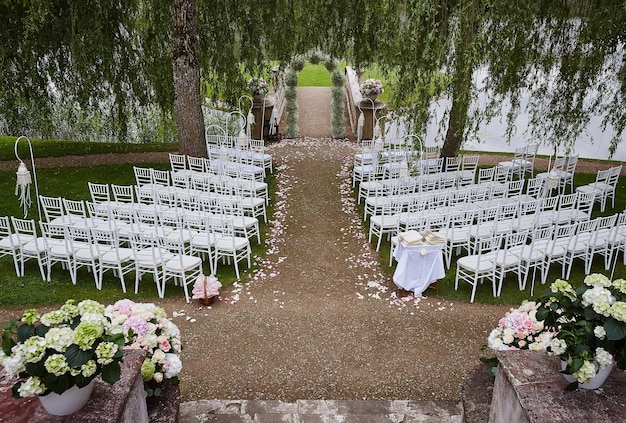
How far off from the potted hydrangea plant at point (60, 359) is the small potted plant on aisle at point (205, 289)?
4277 millimetres

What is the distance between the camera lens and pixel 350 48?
1340 centimetres

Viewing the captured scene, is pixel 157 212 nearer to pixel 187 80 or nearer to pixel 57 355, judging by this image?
pixel 187 80

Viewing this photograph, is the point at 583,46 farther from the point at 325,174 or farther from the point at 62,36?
the point at 62,36

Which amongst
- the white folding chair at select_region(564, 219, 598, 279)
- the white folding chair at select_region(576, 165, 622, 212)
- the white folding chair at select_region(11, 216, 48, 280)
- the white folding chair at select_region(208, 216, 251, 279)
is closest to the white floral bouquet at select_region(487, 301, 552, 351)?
the white folding chair at select_region(564, 219, 598, 279)

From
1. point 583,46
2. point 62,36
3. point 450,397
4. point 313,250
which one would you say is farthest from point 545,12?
point 62,36

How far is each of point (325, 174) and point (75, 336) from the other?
35.6ft

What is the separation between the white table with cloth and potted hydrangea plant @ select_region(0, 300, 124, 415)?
17.6 feet

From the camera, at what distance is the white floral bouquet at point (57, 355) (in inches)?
110

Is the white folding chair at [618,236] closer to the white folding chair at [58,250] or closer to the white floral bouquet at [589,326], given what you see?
the white floral bouquet at [589,326]

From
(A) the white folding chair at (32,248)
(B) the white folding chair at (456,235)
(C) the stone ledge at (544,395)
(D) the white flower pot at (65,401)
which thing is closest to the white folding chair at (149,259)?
(A) the white folding chair at (32,248)

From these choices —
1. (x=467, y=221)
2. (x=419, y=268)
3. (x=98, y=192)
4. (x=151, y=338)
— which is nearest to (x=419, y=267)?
(x=419, y=268)

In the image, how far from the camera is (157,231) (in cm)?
833

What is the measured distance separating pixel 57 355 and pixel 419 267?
5.85m

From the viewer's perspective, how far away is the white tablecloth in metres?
7.80
